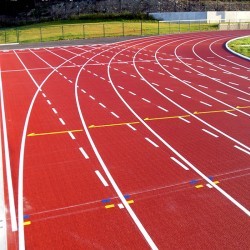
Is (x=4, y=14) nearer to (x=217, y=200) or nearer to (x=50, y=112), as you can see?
(x=50, y=112)

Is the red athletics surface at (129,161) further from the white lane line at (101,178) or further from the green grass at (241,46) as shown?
the green grass at (241,46)

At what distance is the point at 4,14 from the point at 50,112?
65135 mm

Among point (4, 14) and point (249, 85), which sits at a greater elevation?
Result: point (4, 14)

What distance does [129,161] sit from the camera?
10336 millimetres

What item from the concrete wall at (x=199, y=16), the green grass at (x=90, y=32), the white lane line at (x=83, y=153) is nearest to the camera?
the white lane line at (x=83, y=153)

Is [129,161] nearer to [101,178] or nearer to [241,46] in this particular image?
[101,178]

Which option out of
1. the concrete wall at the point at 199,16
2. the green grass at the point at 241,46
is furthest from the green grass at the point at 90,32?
the green grass at the point at 241,46

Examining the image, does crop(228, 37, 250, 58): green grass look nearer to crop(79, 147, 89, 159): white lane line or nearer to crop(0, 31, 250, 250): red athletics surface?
crop(0, 31, 250, 250): red athletics surface

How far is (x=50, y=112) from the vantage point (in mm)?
15234

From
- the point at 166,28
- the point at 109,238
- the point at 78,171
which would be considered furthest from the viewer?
the point at 166,28

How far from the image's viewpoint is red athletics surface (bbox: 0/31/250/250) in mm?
7109

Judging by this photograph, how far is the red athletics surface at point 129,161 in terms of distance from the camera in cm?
711

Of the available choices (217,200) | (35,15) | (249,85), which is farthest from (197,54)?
(35,15)

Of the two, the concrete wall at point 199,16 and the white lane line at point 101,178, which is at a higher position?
the concrete wall at point 199,16
